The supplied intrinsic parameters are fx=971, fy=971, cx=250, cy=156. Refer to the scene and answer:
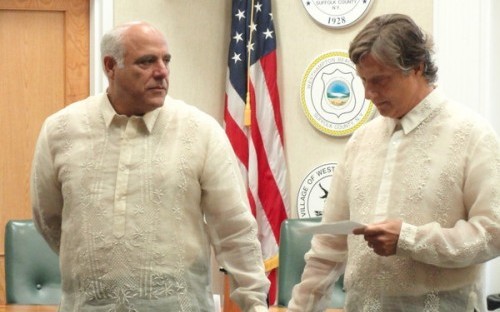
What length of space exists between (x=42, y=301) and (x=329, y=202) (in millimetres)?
1901

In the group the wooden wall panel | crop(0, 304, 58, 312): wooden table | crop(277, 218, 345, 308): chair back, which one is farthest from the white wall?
crop(0, 304, 58, 312): wooden table

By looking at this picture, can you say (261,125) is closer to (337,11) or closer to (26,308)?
(337,11)

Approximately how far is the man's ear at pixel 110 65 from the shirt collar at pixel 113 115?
8 cm

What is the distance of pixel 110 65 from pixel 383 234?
939mm

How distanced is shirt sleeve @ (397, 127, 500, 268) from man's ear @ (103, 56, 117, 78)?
3.12 ft

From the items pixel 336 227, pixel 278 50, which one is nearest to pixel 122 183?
pixel 336 227

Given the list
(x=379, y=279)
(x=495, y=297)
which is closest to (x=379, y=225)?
(x=379, y=279)

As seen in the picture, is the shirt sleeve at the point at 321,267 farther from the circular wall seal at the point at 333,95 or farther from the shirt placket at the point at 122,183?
the circular wall seal at the point at 333,95

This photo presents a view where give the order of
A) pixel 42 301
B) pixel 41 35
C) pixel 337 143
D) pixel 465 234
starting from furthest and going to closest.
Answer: pixel 41 35 → pixel 337 143 → pixel 42 301 → pixel 465 234

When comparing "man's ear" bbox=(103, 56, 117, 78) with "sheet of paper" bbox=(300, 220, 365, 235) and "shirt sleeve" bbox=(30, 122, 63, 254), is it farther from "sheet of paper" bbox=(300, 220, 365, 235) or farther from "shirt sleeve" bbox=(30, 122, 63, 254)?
"sheet of paper" bbox=(300, 220, 365, 235)

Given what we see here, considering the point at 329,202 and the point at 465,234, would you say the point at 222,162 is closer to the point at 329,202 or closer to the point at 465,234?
the point at 329,202

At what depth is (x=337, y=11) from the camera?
5129 millimetres

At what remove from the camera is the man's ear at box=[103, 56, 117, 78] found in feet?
9.18

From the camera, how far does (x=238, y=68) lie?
532cm
